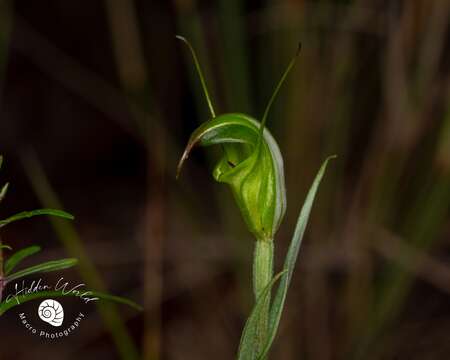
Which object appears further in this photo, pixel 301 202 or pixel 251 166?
pixel 301 202

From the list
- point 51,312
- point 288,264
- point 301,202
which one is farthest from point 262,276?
point 301,202

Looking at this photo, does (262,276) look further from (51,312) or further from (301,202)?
(301,202)

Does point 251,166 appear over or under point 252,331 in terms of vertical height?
over

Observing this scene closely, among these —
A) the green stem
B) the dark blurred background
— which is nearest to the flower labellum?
the green stem

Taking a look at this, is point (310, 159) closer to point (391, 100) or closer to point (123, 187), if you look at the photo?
point (391, 100)

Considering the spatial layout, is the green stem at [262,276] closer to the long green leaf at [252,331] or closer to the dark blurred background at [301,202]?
the long green leaf at [252,331]

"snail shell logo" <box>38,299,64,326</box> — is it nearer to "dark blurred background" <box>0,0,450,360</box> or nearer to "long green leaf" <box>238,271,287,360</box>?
"long green leaf" <box>238,271,287,360</box>

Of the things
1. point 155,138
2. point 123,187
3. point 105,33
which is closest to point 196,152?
point 123,187
